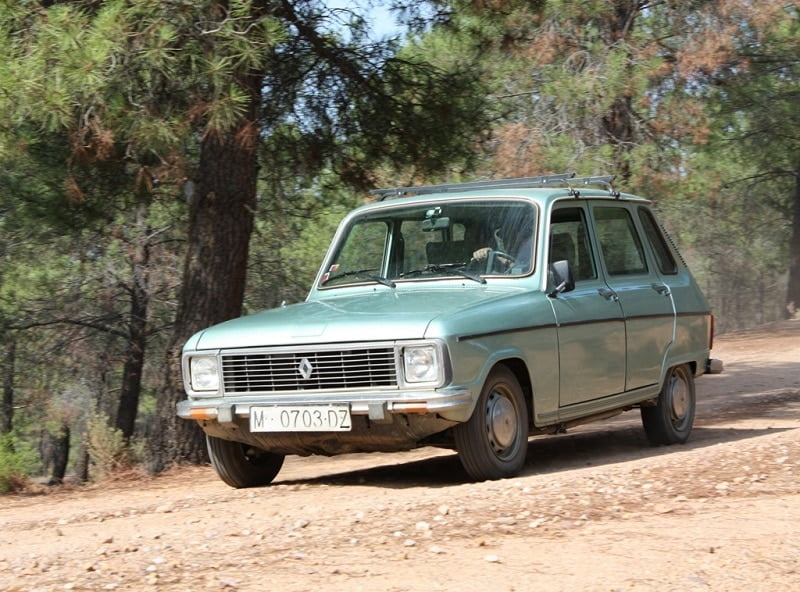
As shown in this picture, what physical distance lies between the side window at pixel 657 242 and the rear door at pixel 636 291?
9 cm

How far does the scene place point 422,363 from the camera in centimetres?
663

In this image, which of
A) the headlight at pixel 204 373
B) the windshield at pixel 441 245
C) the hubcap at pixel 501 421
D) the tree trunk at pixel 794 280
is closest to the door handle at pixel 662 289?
the windshield at pixel 441 245

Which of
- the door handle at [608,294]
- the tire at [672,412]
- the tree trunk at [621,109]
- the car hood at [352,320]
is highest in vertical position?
the tree trunk at [621,109]

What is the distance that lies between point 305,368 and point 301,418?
28 cm

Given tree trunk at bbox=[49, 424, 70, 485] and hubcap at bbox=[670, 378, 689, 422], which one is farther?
tree trunk at bbox=[49, 424, 70, 485]

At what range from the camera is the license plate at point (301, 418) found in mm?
6750

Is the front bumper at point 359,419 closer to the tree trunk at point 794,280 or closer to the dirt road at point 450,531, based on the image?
the dirt road at point 450,531

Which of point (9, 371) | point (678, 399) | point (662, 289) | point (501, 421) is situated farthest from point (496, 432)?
point (9, 371)

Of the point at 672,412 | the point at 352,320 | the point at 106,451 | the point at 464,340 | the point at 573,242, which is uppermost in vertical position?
the point at 573,242

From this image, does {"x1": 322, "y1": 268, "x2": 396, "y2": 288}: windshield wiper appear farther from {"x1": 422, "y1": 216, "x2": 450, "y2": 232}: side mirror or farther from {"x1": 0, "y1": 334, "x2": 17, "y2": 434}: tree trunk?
{"x1": 0, "y1": 334, "x2": 17, "y2": 434}: tree trunk

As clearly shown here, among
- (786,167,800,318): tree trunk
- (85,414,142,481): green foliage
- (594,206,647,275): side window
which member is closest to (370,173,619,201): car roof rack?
(594,206,647,275): side window

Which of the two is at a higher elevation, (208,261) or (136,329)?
(208,261)

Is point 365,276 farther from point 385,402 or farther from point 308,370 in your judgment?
point 385,402

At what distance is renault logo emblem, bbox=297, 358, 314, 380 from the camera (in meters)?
6.90
